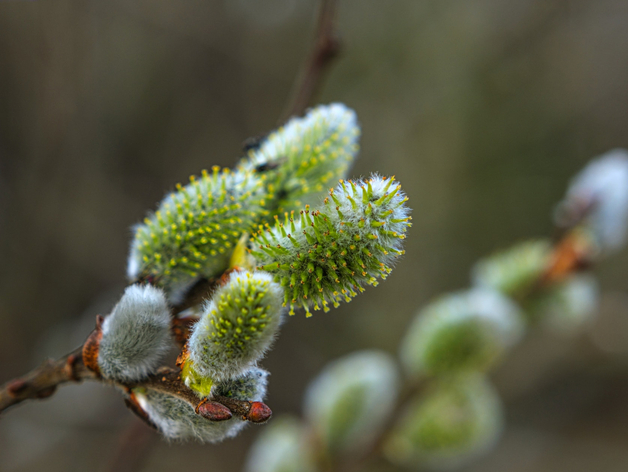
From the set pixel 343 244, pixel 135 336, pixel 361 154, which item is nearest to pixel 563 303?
pixel 343 244

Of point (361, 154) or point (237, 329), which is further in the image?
point (361, 154)

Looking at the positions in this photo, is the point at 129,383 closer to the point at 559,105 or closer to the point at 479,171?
the point at 479,171

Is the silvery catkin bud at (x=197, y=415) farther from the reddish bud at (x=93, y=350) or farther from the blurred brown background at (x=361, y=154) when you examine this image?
the blurred brown background at (x=361, y=154)

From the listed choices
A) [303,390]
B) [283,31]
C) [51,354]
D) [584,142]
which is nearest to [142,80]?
[283,31]

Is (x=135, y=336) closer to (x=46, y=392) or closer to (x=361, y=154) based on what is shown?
(x=46, y=392)

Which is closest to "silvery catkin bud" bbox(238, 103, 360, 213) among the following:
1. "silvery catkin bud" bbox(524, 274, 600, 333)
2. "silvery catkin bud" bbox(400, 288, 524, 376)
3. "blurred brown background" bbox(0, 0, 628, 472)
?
"silvery catkin bud" bbox(400, 288, 524, 376)

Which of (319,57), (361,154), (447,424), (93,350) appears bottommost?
(447,424)

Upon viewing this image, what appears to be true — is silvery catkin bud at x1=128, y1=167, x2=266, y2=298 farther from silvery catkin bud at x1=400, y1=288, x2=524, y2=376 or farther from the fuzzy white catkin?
the fuzzy white catkin
